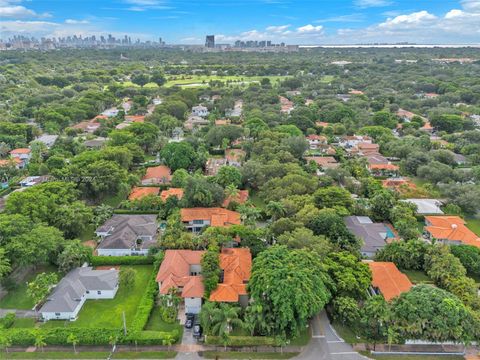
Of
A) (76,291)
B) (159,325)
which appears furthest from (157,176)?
(159,325)

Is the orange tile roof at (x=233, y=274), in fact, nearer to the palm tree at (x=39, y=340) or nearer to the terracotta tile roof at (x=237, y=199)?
the terracotta tile roof at (x=237, y=199)

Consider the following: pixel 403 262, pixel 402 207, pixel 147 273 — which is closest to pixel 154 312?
pixel 147 273

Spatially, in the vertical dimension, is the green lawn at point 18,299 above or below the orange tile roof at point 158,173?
below

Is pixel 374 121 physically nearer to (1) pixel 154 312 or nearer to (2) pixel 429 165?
(2) pixel 429 165

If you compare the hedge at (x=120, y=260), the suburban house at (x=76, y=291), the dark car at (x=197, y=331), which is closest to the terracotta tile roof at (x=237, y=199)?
the hedge at (x=120, y=260)

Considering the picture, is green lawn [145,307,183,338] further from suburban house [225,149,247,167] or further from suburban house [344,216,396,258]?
suburban house [225,149,247,167]

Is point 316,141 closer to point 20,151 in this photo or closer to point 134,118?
point 134,118
